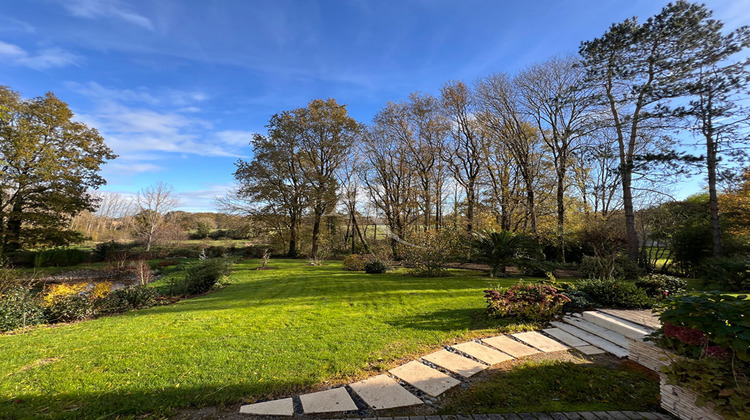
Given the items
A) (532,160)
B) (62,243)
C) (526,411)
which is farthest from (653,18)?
(62,243)

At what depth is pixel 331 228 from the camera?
68.8ft

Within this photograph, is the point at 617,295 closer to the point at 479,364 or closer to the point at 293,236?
the point at 479,364

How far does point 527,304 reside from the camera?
4613mm

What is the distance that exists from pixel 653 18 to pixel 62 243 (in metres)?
27.4

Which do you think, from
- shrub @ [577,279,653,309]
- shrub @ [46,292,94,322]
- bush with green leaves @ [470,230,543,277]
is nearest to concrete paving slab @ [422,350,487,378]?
shrub @ [577,279,653,309]

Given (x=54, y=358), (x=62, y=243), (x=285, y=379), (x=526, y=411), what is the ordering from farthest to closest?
(x=62, y=243) → (x=54, y=358) → (x=285, y=379) → (x=526, y=411)

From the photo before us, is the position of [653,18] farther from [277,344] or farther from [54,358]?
[54,358]

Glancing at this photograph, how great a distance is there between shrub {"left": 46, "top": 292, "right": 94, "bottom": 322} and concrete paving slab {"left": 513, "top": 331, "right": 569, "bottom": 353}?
849cm

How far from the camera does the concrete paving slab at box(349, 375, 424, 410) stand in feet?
7.77

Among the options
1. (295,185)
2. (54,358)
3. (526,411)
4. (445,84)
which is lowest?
(54,358)

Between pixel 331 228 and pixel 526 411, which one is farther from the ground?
pixel 331 228

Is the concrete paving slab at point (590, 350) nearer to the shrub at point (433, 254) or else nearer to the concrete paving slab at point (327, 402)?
the concrete paving slab at point (327, 402)

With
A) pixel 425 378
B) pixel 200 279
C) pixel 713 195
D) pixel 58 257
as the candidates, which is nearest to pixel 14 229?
pixel 58 257

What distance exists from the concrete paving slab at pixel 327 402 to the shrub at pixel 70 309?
649cm
